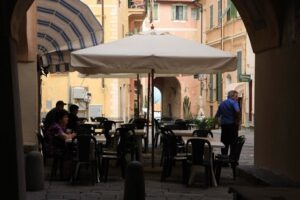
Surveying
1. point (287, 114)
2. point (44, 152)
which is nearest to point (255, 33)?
point (287, 114)

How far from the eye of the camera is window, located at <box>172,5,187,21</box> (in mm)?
54531

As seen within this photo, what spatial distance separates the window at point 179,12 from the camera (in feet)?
179

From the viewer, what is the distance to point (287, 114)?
23.6 ft

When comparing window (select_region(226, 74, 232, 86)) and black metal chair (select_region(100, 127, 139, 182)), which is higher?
window (select_region(226, 74, 232, 86))

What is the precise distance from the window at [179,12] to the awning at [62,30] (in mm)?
35093

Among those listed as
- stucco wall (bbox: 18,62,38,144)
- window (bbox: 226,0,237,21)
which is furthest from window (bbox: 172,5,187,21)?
stucco wall (bbox: 18,62,38,144)

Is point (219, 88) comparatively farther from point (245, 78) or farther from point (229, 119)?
point (229, 119)

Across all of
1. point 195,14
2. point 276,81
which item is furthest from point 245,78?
point 276,81

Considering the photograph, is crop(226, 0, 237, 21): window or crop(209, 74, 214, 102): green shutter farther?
crop(209, 74, 214, 102): green shutter

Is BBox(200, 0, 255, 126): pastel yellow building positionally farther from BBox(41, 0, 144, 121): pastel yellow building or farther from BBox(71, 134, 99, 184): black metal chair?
BBox(71, 134, 99, 184): black metal chair

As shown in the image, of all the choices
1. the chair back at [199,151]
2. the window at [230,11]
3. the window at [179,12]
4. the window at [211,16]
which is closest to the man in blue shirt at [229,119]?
the chair back at [199,151]

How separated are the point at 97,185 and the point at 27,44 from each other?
3.19 metres

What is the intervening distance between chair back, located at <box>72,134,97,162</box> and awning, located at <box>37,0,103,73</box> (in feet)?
20.7

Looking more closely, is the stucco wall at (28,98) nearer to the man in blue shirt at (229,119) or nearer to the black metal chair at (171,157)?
the black metal chair at (171,157)
